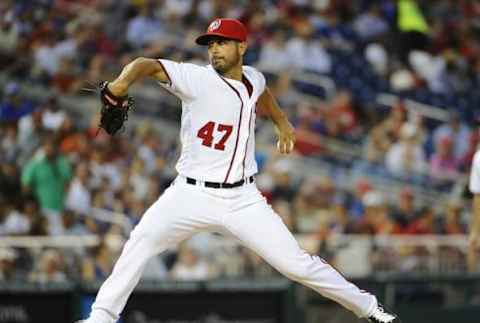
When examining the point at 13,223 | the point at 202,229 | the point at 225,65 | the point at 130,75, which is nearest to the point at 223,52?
the point at 225,65

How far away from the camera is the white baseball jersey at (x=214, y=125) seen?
7688mm

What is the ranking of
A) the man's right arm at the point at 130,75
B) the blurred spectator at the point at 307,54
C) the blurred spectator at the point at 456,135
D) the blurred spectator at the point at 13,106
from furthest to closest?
the blurred spectator at the point at 307,54 < the blurred spectator at the point at 456,135 < the blurred spectator at the point at 13,106 < the man's right arm at the point at 130,75

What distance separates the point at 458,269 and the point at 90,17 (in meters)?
6.31

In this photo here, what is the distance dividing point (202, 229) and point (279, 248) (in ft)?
1.60

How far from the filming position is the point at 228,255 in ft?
41.8

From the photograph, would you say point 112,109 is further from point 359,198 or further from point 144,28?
point 144,28

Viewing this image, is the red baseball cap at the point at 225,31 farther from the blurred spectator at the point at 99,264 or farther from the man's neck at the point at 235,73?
the blurred spectator at the point at 99,264

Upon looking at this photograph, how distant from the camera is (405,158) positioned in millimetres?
15367

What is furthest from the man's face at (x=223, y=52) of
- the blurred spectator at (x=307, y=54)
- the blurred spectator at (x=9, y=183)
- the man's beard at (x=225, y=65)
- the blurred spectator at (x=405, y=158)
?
the blurred spectator at (x=307, y=54)

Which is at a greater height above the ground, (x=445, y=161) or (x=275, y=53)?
(x=275, y=53)

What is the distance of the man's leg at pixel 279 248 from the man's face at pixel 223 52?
0.86 meters

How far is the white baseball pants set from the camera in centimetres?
771

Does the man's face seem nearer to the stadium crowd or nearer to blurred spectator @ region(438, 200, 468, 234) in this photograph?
the stadium crowd

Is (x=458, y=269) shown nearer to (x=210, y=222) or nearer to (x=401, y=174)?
(x=401, y=174)
